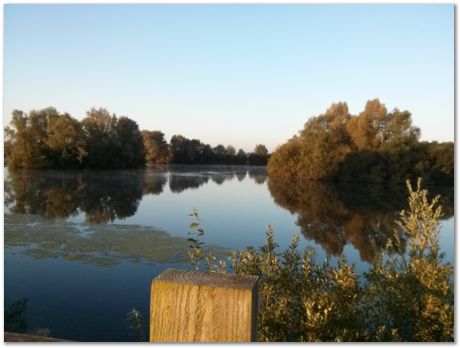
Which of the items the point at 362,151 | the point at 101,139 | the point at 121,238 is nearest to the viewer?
the point at 121,238

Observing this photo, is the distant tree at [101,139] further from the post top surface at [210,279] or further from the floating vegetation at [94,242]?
the post top surface at [210,279]

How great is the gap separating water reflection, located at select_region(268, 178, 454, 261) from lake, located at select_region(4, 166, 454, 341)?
4 cm

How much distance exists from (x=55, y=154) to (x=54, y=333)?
37.9 m

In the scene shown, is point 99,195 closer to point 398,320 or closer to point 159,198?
point 159,198

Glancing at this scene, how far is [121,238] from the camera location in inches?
420

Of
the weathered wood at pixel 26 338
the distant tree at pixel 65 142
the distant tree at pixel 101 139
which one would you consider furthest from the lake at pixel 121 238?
the distant tree at pixel 101 139

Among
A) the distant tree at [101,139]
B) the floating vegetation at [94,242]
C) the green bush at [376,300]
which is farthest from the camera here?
the distant tree at [101,139]

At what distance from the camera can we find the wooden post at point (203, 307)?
1.10 metres

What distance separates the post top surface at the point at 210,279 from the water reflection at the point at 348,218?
623 cm

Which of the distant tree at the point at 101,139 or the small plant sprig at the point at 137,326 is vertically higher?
the distant tree at the point at 101,139

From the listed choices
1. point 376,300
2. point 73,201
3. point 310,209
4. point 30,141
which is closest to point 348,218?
point 310,209

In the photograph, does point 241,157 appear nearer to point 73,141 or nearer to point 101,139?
point 101,139

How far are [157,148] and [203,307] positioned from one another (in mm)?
70507

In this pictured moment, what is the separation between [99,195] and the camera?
20.3 metres
